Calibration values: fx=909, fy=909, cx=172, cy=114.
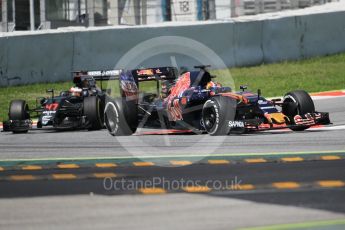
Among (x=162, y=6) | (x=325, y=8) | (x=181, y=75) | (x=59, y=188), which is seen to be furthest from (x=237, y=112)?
(x=162, y=6)

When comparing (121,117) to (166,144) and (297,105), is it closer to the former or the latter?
(166,144)

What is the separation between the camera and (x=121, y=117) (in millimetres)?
14789

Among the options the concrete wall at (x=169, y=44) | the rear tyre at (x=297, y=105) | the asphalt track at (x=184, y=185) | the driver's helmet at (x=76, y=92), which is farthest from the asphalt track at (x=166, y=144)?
the concrete wall at (x=169, y=44)

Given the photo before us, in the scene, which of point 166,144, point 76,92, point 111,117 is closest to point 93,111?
point 76,92

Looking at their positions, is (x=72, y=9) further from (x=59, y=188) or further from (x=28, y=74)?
(x=59, y=188)

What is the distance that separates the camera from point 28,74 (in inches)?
895

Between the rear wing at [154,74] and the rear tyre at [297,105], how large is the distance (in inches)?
98.7

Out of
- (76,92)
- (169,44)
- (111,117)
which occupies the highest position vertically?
(169,44)

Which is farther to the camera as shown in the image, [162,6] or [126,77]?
[162,6]

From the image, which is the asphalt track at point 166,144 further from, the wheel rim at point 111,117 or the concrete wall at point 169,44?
the concrete wall at point 169,44

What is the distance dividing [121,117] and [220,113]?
6.17ft

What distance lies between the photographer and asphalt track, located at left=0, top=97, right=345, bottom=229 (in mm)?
7426

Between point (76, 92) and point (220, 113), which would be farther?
point (76, 92)

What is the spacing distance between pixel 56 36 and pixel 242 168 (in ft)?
43.8
